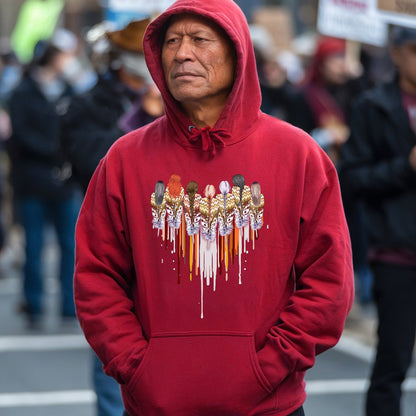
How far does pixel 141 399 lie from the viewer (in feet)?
10.1

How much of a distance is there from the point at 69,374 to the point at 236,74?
473 centimetres

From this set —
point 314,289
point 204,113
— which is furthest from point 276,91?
point 314,289

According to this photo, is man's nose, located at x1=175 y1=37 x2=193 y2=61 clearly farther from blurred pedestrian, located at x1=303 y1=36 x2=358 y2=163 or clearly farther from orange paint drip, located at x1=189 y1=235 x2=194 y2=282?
blurred pedestrian, located at x1=303 y1=36 x2=358 y2=163

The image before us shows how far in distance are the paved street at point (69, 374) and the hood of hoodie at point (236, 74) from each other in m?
3.46

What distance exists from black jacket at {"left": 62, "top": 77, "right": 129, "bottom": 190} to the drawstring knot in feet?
7.58

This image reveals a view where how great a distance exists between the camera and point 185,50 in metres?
3.13

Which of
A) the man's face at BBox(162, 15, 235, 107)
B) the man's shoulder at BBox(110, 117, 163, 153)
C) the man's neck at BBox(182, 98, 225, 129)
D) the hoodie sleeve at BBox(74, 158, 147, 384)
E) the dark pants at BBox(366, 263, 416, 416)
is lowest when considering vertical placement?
the dark pants at BBox(366, 263, 416, 416)

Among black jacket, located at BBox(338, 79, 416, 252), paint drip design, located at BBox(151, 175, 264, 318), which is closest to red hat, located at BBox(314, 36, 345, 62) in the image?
black jacket, located at BBox(338, 79, 416, 252)

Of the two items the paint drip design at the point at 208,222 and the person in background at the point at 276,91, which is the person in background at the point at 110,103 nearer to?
the paint drip design at the point at 208,222

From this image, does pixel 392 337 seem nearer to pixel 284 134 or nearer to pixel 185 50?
pixel 284 134

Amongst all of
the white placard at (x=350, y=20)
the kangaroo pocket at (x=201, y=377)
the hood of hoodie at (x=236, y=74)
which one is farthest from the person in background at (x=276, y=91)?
the kangaroo pocket at (x=201, y=377)

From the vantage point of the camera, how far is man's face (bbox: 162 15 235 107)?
3143mm

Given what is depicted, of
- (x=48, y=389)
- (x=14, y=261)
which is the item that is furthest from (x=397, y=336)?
(x=14, y=261)

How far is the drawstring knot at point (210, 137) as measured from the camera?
3.13m
